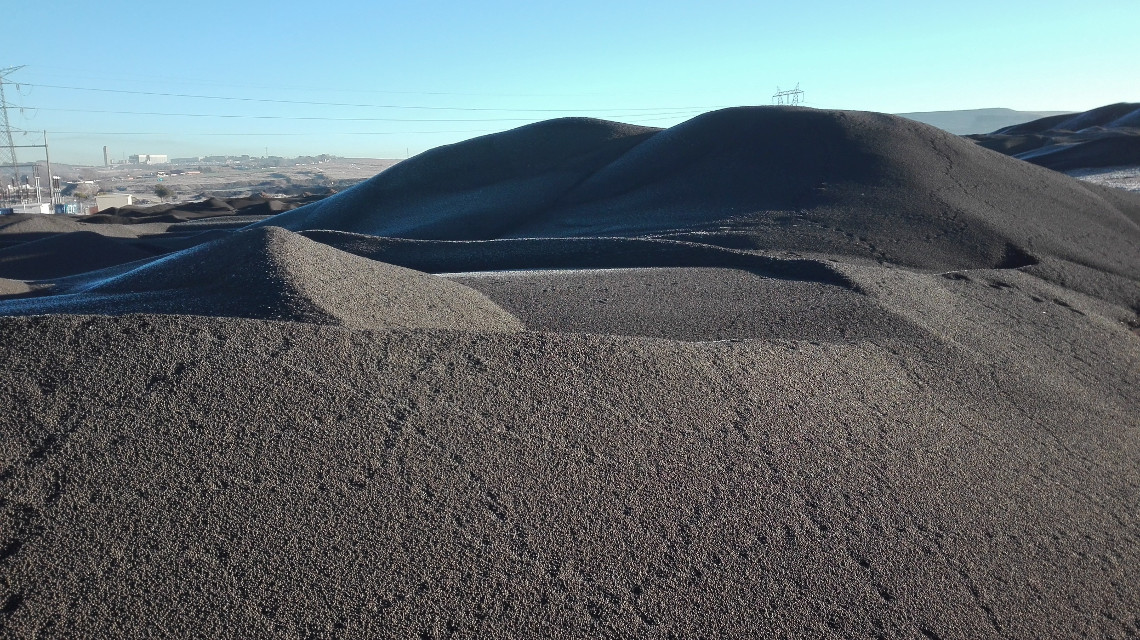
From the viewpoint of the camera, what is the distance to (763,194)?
28.8 ft

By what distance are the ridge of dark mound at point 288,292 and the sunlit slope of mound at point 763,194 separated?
367 centimetres

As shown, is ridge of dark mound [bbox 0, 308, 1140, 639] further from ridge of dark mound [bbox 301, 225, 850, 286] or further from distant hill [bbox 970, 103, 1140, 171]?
distant hill [bbox 970, 103, 1140, 171]

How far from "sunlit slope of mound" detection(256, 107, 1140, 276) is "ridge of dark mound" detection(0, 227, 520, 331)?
3673mm

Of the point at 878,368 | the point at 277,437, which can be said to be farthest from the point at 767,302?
the point at 277,437

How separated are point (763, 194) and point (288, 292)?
20.6 feet

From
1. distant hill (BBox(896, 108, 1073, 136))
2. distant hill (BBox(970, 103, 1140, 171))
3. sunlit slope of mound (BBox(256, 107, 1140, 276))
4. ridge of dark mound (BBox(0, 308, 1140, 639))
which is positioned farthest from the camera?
distant hill (BBox(896, 108, 1073, 136))

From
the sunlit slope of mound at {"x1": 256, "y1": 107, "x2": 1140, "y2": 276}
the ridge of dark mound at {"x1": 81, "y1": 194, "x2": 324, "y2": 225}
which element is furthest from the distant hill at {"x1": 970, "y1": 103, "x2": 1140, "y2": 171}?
the ridge of dark mound at {"x1": 81, "y1": 194, "x2": 324, "y2": 225}

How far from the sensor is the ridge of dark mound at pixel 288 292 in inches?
136

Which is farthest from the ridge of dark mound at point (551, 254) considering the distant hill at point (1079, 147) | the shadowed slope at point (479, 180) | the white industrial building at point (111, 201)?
the white industrial building at point (111, 201)

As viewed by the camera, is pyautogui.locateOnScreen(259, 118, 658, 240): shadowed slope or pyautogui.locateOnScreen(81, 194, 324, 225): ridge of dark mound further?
pyautogui.locateOnScreen(81, 194, 324, 225): ridge of dark mound

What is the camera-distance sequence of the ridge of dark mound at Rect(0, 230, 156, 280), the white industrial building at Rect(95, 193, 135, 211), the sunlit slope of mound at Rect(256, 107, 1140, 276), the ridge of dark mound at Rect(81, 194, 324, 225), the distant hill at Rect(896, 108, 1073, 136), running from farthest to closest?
the distant hill at Rect(896, 108, 1073, 136), the white industrial building at Rect(95, 193, 135, 211), the ridge of dark mound at Rect(81, 194, 324, 225), the ridge of dark mound at Rect(0, 230, 156, 280), the sunlit slope of mound at Rect(256, 107, 1140, 276)

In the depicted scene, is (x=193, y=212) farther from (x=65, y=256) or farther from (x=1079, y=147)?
(x=1079, y=147)

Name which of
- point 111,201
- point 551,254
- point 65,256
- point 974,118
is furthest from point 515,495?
point 974,118

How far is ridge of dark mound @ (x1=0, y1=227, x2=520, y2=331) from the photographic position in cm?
346
